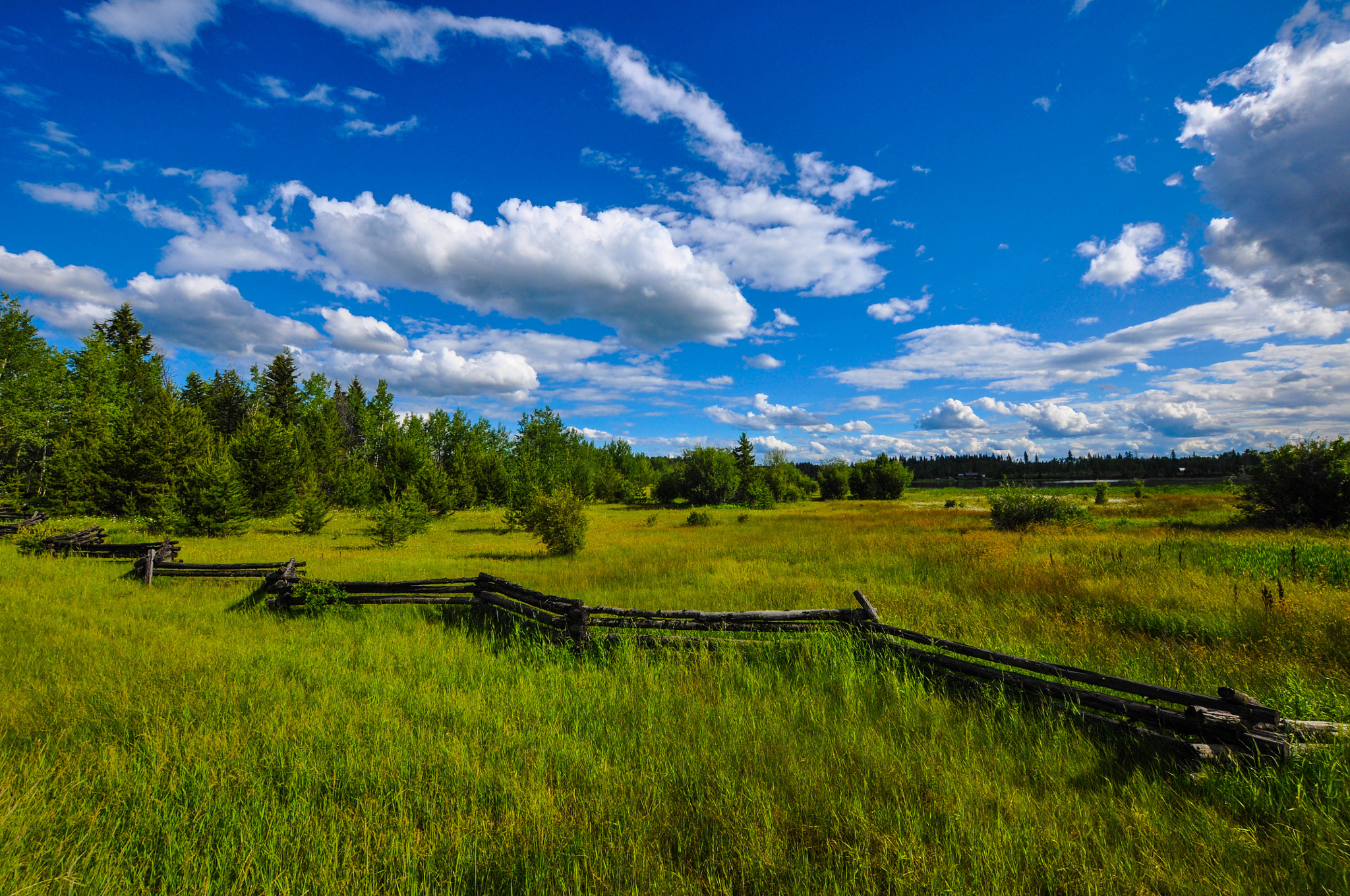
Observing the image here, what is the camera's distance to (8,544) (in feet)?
54.4

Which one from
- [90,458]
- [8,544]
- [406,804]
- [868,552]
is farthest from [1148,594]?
[90,458]

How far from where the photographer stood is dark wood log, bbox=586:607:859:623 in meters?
6.91

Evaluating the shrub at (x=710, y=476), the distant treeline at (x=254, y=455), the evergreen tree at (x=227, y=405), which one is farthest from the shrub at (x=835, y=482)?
the evergreen tree at (x=227, y=405)

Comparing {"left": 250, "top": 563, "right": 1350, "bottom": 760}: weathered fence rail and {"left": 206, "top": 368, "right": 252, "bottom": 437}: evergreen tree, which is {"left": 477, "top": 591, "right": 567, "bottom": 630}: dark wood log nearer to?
{"left": 250, "top": 563, "right": 1350, "bottom": 760}: weathered fence rail

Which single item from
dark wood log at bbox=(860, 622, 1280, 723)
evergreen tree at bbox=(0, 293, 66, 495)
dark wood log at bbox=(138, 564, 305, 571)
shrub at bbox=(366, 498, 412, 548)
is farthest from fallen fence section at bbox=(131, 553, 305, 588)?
evergreen tree at bbox=(0, 293, 66, 495)

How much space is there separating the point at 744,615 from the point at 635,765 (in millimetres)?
3263

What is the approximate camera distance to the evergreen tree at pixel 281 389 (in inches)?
2286

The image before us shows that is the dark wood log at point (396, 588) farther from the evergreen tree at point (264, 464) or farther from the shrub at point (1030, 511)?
the evergreen tree at point (264, 464)

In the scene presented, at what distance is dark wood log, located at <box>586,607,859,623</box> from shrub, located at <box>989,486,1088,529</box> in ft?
65.5

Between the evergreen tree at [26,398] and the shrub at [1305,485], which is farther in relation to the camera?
the evergreen tree at [26,398]

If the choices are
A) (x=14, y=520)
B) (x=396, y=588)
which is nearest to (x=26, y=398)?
(x=14, y=520)

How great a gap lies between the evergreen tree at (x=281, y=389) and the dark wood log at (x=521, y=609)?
64868 mm

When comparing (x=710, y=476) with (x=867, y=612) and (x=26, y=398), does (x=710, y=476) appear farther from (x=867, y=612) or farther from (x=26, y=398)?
(x=26, y=398)

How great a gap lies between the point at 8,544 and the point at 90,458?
16958 mm
